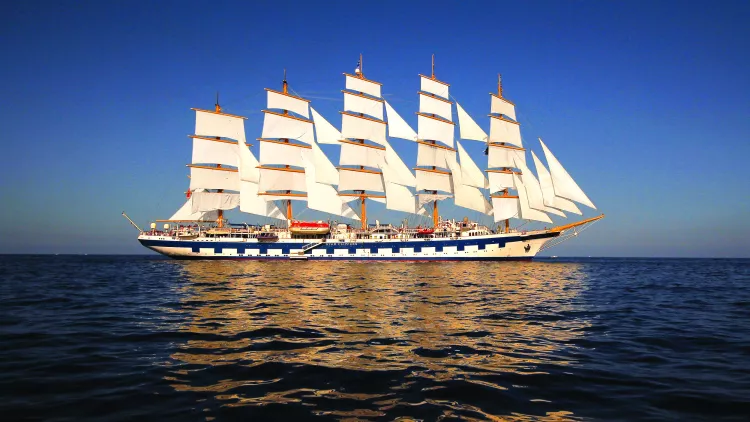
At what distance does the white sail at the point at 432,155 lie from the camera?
73000mm

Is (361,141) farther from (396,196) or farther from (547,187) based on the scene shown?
(547,187)

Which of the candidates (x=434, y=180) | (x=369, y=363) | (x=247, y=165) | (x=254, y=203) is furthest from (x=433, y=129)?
(x=369, y=363)

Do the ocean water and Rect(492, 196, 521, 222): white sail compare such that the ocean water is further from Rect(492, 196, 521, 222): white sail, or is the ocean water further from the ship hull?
Rect(492, 196, 521, 222): white sail

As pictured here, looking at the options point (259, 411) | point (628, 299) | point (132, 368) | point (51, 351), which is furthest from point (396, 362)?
point (628, 299)

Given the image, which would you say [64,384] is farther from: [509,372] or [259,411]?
[509,372]

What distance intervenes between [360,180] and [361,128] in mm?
8488

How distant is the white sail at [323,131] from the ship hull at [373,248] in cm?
1742

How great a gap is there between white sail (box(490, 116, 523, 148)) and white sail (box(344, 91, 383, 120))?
60.7ft

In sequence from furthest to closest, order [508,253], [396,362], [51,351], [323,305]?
[508,253], [323,305], [51,351], [396,362]

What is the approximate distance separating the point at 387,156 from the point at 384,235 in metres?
14.4

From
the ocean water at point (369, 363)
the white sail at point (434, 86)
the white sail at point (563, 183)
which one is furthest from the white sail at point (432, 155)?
the ocean water at point (369, 363)

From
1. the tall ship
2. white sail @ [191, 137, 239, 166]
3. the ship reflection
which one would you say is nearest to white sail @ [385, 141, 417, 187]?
the tall ship

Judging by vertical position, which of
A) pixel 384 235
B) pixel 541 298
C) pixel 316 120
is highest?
pixel 316 120

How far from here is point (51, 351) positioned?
29.3 ft
